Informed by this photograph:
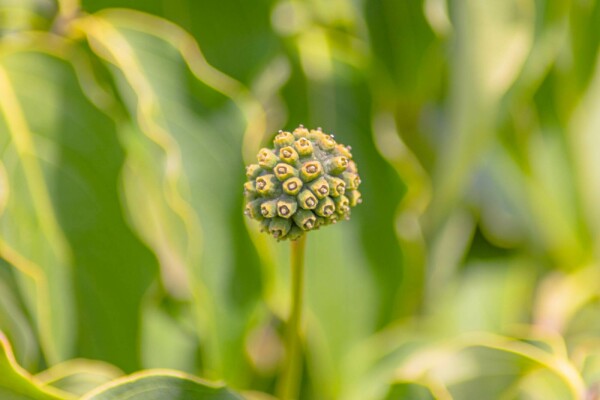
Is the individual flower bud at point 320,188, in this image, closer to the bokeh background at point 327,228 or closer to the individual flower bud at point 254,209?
the individual flower bud at point 254,209

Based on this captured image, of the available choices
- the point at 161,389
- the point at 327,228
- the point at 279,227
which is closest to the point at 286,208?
the point at 279,227

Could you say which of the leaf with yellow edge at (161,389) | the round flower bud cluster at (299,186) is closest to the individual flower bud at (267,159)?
the round flower bud cluster at (299,186)

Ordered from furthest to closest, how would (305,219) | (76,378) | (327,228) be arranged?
1. (327,228)
2. (76,378)
3. (305,219)

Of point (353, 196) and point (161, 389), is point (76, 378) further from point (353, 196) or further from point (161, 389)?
point (353, 196)

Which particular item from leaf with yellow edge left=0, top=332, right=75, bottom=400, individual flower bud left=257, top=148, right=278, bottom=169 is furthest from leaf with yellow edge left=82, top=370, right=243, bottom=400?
individual flower bud left=257, top=148, right=278, bottom=169

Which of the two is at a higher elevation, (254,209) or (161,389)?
(254,209)

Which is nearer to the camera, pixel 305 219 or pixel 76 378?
pixel 305 219
